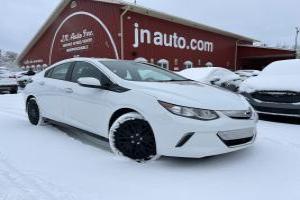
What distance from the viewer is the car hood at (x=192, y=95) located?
394 cm

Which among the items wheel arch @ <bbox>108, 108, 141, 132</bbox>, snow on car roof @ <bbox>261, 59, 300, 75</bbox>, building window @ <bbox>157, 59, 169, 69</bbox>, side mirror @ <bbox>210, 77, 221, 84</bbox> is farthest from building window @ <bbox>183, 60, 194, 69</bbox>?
wheel arch @ <bbox>108, 108, 141, 132</bbox>

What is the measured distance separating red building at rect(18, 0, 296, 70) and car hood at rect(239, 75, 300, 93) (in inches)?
586

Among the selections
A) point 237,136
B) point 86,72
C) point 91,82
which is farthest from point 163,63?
point 237,136

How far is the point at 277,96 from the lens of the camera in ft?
22.7

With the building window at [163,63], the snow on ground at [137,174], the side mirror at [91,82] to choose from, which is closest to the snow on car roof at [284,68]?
the snow on ground at [137,174]

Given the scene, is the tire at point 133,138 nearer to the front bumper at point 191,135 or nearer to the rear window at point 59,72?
the front bumper at point 191,135

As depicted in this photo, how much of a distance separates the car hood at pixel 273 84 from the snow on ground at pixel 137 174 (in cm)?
195

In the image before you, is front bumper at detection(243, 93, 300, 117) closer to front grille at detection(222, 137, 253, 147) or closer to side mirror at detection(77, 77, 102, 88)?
front grille at detection(222, 137, 253, 147)

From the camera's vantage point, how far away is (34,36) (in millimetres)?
31281

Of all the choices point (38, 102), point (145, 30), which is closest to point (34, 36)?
point (145, 30)

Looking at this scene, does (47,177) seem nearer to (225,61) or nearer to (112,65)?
(112,65)

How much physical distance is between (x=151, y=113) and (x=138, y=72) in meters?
1.28

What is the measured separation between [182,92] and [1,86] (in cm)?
1576

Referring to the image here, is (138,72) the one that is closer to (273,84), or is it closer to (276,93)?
(276,93)
